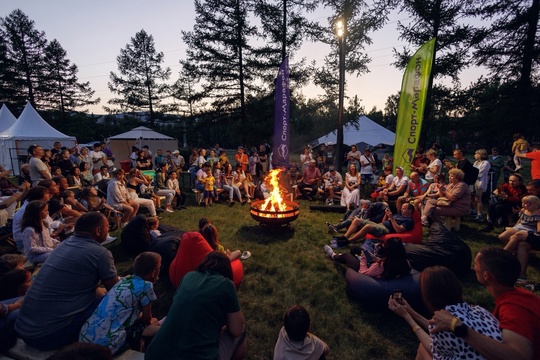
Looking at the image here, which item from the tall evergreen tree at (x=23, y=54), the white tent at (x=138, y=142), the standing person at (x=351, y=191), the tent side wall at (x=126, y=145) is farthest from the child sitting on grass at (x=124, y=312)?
the tall evergreen tree at (x=23, y=54)

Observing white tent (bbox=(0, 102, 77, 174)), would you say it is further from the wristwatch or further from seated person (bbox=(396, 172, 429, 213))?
the wristwatch

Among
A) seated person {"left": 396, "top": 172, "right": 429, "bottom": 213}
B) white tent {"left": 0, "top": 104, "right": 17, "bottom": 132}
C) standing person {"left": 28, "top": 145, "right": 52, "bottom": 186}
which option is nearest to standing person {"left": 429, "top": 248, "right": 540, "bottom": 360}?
seated person {"left": 396, "top": 172, "right": 429, "bottom": 213}

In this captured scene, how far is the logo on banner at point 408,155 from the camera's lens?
9423 millimetres

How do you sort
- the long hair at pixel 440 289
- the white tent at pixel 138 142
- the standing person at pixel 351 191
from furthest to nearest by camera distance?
the white tent at pixel 138 142, the standing person at pixel 351 191, the long hair at pixel 440 289

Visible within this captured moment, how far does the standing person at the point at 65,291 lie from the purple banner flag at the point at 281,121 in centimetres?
745

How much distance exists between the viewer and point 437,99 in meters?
14.9

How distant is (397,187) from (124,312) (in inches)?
349

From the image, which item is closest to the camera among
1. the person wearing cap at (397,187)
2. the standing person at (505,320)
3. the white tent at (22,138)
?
the standing person at (505,320)

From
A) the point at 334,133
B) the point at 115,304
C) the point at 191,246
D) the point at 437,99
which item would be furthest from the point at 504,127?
the point at 115,304

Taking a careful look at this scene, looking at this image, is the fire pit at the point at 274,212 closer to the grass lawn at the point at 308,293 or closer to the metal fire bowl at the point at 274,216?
the metal fire bowl at the point at 274,216

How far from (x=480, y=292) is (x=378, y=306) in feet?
6.18

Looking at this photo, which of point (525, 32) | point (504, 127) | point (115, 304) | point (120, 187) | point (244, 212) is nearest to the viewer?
point (115, 304)

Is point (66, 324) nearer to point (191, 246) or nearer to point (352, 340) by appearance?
point (191, 246)

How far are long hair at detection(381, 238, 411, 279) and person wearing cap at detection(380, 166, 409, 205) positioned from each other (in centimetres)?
551
